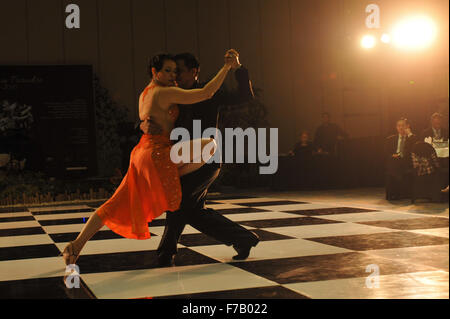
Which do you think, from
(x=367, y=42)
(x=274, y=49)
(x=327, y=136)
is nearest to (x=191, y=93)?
(x=327, y=136)

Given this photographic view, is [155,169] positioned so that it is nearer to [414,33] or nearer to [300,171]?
[300,171]

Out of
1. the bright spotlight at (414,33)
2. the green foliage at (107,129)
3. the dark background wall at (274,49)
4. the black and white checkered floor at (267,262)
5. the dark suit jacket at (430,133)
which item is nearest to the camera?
the black and white checkered floor at (267,262)

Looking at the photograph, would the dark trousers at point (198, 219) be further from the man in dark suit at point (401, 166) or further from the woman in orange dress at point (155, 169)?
the man in dark suit at point (401, 166)

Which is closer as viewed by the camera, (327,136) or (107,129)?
(327,136)

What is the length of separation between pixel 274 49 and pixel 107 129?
3537mm

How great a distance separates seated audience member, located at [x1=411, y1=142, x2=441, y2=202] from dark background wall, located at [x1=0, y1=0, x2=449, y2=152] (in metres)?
4.66

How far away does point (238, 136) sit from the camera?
10719 mm

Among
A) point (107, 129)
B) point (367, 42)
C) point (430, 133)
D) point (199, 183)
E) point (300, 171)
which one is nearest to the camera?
point (199, 183)

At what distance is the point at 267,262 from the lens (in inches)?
125

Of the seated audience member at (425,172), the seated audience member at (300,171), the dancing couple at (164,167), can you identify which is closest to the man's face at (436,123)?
the seated audience member at (425,172)

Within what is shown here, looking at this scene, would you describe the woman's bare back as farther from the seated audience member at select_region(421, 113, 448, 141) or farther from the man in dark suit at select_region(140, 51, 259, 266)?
the seated audience member at select_region(421, 113, 448, 141)

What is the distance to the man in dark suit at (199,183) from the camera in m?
3.10

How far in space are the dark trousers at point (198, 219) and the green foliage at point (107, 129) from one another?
26.0ft
